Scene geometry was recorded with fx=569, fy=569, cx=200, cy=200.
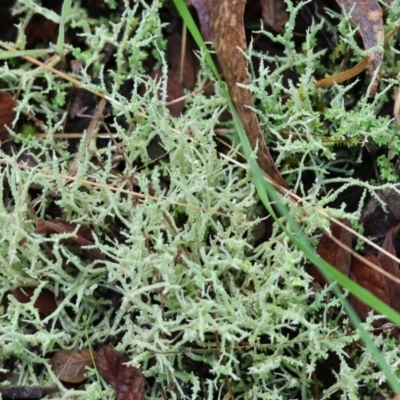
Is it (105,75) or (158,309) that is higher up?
(105,75)

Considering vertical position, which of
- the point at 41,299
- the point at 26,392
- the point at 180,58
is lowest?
the point at 26,392

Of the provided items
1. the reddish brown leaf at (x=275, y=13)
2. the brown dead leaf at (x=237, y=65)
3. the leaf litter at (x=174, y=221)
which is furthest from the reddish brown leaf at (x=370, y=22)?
the brown dead leaf at (x=237, y=65)

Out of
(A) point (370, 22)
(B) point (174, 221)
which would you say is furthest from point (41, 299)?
Answer: (A) point (370, 22)

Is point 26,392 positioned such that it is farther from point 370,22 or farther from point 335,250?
point 370,22

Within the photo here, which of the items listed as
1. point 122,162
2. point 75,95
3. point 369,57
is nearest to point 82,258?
point 122,162

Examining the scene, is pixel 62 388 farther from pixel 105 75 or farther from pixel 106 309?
pixel 105 75

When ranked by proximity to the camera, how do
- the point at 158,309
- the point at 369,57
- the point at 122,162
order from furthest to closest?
the point at 122,162 → the point at 369,57 → the point at 158,309
